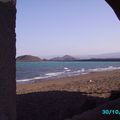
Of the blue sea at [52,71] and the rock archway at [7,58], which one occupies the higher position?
the rock archway at [7,58]

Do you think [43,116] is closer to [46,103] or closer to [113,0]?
[46,103]

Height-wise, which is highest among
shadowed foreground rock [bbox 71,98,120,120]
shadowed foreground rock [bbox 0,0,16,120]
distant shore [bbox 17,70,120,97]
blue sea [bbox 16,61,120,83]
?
shadowed foreground rock [bbox 0,0,16,120]

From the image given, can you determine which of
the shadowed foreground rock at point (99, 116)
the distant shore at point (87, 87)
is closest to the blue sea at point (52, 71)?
the distant shore at point (87, 87)

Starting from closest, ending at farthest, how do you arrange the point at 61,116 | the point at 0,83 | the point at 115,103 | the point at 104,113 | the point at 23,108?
the point at 0,83, the point at 104,113, the point at 115,103, the point at 61,116, the point at 23,108

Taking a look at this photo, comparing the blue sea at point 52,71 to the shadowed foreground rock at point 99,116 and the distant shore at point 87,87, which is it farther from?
the shadowed foreground rock at point 99,116

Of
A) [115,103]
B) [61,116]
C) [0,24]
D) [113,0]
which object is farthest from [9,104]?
[61,116]

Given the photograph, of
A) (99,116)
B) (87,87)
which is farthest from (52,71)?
(99,116)

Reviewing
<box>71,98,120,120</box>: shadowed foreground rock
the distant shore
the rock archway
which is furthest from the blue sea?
the rock archway

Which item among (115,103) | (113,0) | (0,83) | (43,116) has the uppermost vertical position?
(113,0)

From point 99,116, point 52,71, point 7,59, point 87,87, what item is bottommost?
point 52,71

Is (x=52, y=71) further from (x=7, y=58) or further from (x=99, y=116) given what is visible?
(x=7, y=58)

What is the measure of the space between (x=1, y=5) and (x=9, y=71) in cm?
103

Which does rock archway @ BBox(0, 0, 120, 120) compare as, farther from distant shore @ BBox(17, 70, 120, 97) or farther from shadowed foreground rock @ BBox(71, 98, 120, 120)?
distant shore @ BBox(17, 70, 120, 97)

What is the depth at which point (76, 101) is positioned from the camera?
13.4 m
